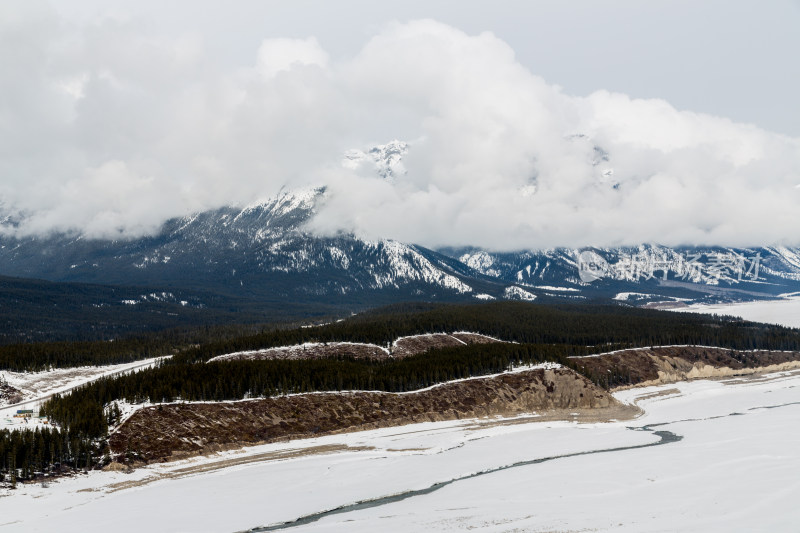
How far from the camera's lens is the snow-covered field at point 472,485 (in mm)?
48594

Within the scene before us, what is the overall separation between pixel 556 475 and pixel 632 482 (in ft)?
31.9

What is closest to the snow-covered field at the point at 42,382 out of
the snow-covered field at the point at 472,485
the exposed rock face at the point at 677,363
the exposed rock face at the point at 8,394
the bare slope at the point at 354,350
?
the exposed rock face at the point at 8,394

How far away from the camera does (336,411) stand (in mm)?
110000

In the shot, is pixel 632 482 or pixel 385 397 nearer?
pixel 632 482

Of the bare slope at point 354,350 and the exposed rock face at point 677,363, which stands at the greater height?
the bare slope at point 354,350

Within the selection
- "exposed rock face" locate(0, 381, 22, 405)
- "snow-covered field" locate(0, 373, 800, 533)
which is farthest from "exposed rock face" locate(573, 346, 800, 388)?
"exposed rock face" locate(0, 381, 22, 405)

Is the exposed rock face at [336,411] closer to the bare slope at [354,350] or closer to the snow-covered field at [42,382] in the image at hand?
the snow-covered field at [42,382]

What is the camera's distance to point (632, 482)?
5988 cm

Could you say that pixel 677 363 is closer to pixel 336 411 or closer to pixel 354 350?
pixel 354 350

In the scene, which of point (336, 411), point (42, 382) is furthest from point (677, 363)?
point (42, 382)

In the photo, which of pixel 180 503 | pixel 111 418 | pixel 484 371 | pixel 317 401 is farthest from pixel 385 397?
pixel 180 503

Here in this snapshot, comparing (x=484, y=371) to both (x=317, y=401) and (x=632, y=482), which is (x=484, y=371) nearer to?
(x=317, y=401)

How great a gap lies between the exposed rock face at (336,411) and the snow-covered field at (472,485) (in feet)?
17.9

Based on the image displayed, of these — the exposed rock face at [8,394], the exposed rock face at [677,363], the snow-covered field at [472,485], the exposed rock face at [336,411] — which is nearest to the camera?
the snow-covered field at [472,485]
